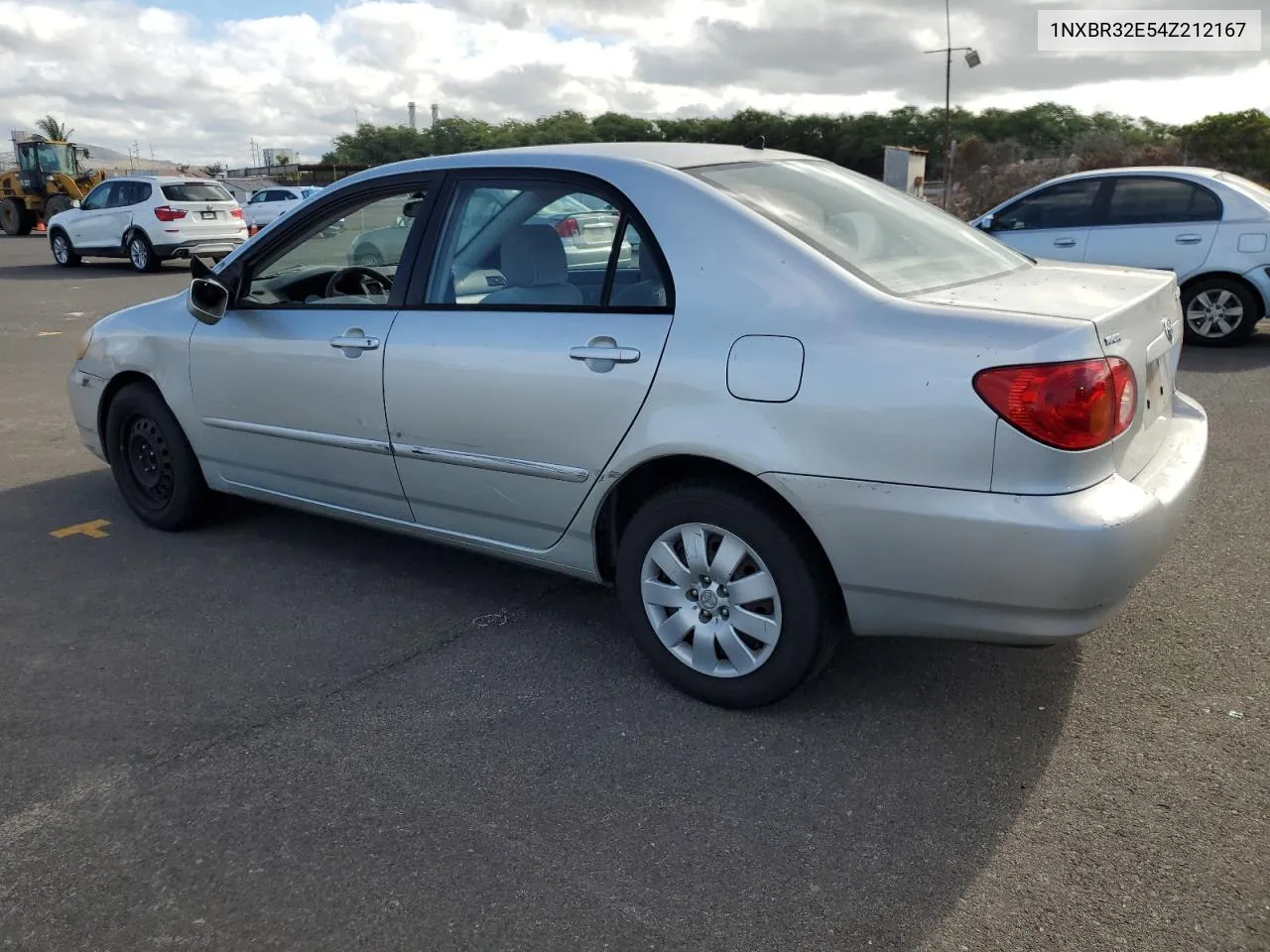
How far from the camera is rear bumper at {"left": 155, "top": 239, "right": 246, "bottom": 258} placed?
19328 mm

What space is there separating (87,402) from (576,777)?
143 inches

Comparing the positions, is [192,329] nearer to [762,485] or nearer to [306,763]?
[306,763]

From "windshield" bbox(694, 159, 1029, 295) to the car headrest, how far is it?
1.84 ft

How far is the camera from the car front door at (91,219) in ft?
66.4

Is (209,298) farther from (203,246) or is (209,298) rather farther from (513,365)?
(203,246)

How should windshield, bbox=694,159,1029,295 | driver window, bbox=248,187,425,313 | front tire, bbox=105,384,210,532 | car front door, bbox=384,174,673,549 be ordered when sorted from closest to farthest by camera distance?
windshield, bbox=694,159,1029,295
car front door, bbox=384,174,673,549
driver window, bbox=248,187,425,313
front tire, bbox=105,384,210,532

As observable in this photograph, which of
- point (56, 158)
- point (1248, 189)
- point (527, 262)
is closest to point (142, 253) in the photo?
point (56, 158)

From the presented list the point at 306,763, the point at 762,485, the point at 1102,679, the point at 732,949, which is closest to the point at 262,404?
the point at 306,763

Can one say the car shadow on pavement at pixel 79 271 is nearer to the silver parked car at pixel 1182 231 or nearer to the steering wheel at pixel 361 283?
the silver parked car at pixel 1182 231

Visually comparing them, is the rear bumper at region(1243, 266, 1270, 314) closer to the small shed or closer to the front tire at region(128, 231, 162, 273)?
the small shed

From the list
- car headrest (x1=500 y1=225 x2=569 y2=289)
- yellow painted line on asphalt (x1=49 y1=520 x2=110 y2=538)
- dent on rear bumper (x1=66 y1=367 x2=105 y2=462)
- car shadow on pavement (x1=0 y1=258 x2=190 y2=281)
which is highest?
Result: car shadow on pavement (x1=0 y1=258 x2=190 y2=281)

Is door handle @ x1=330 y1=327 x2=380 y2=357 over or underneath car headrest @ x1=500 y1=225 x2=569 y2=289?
underneath

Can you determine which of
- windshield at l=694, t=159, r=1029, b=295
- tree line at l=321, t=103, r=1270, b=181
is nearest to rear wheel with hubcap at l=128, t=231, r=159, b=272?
tree line at l=321, t=103, r=1270, b=181

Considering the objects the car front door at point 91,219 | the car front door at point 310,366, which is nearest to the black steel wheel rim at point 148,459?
the car front door at point 310,366
